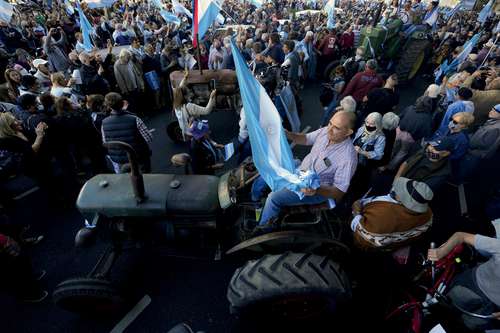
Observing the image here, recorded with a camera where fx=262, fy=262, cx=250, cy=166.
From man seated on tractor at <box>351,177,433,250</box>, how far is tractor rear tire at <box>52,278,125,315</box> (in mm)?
2678

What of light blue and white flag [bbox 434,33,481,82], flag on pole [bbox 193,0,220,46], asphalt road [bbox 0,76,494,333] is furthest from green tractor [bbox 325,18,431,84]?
asphalt road [bbox 0,76,494,333]

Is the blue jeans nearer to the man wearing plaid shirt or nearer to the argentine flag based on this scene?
the argentine flag

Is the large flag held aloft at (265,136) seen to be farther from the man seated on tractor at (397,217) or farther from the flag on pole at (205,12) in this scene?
the flag on pole at (205,12)

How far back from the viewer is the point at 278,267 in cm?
225

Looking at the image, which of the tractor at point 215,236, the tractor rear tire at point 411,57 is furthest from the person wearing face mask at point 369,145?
the tractor rear tire at point 411,57

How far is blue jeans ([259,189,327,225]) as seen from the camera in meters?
2.63

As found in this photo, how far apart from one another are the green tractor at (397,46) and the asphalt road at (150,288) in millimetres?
7935

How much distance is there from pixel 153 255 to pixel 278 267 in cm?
209

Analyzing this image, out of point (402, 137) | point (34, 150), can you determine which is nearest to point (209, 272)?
point (34, 150)

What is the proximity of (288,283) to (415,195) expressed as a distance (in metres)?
1.44

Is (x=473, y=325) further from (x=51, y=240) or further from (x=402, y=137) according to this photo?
(x=51, y=240)

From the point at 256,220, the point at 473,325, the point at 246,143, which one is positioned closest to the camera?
the point at 473,325

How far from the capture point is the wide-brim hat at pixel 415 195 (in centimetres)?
242

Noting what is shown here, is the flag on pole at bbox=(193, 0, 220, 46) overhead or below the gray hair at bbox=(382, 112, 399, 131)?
overhead
